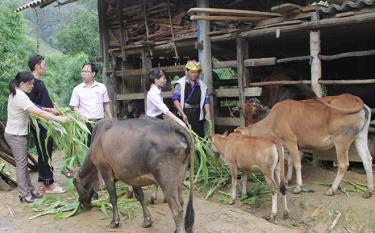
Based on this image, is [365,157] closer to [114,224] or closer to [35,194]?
[114,224]

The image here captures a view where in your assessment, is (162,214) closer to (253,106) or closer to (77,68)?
(253,106)

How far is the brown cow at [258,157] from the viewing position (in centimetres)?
605

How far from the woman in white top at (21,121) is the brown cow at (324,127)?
333 centimetres

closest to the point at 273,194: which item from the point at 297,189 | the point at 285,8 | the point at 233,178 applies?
the point at 233,178

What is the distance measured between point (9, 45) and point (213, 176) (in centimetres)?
1058

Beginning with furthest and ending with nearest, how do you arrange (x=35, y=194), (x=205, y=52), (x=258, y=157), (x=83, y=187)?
(x=205, y=52) → (x=35, y=194) → (x=258, y=157) → (x=83, y=187)

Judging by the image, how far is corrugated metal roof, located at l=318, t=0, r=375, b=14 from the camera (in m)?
6.46

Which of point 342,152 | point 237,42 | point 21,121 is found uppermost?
point 237,42

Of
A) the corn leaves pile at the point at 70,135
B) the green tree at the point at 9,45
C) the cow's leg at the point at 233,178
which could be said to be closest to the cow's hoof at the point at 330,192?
the cow's leg at the point at 233,178

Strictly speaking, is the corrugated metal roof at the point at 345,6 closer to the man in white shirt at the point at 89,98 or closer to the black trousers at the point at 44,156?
the man in white shirt at the point at 89,98

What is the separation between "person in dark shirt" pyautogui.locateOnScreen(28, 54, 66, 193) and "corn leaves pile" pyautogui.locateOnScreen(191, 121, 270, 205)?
2216 mm

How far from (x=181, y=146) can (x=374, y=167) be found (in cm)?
415

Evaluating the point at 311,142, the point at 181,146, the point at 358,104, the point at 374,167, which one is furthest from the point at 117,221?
the point at 374,167

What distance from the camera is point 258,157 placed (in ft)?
20.1
